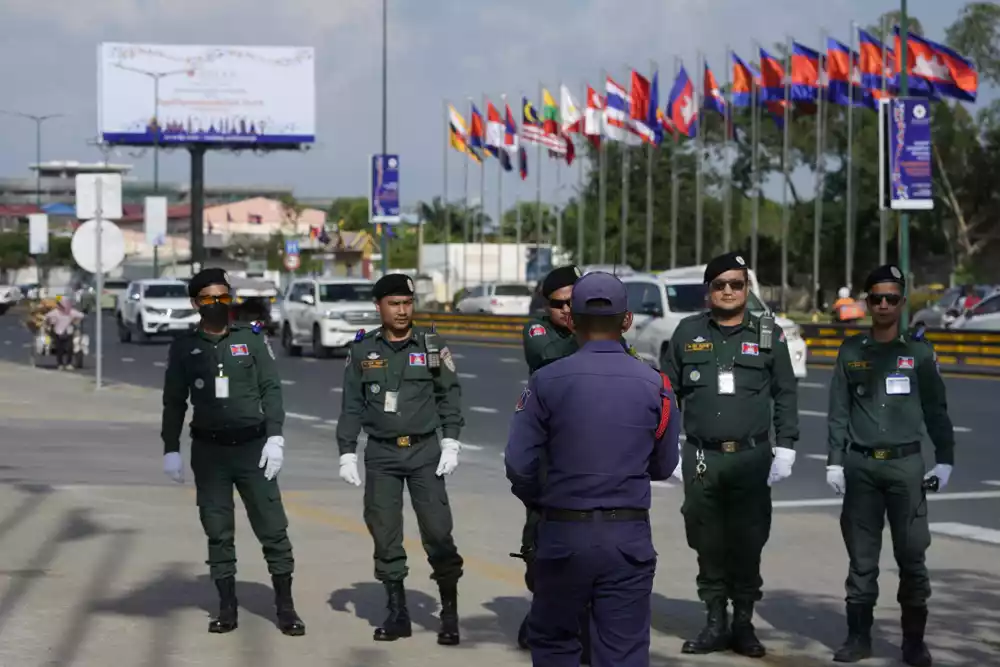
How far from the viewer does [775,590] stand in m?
9.99

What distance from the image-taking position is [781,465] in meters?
8.14

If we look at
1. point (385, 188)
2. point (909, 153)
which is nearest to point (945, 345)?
point (909, 153)

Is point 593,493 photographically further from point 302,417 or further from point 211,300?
point 302,417

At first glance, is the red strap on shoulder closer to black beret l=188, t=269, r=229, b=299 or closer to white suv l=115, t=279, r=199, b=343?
black beret l=188, t=269, r=229, b=299

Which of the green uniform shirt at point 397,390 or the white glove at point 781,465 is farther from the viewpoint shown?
the green uniform shirt at point 397,390

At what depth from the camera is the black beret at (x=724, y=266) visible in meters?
8.16

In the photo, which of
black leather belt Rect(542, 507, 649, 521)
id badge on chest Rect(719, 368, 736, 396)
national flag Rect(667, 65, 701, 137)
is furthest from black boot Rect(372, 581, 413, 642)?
national flag Rect(667, 65, 701, 137)

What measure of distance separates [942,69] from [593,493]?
126 ft

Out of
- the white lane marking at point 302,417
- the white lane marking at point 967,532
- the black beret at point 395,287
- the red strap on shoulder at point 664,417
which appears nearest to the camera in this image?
the red strap on shoulder at point 664,417

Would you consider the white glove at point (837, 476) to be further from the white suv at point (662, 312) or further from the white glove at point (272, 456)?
the white suv at point (662, 312)

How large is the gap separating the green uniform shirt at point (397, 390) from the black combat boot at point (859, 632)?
6.58 ft

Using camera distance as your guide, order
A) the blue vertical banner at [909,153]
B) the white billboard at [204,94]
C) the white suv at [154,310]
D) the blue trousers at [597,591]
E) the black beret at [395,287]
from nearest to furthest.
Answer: the blue trousers at [597,591], the black beret at [395,287], the blue vertical banner at [909,153], the white suv at [154,310], the white billboard at [204,94]

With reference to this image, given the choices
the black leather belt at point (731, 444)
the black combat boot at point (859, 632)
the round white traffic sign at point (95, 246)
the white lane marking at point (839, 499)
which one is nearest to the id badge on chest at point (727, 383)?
the black leather belt at point (731, 444)

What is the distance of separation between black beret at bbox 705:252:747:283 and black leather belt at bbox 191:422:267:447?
225cm
